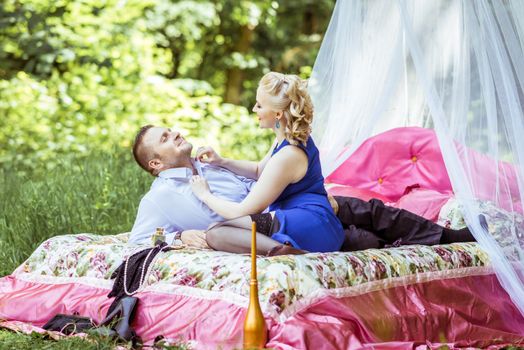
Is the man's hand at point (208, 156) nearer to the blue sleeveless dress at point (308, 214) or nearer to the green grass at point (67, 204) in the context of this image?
the blue sleeveless dress at point (308, 214)

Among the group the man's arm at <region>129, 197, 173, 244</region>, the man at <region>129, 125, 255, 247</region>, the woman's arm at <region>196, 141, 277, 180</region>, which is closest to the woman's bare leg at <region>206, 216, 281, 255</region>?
the man at <region>129, 125, 255, 247</region>

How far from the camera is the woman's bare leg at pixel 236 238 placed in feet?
10.7

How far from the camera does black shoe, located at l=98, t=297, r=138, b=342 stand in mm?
3131

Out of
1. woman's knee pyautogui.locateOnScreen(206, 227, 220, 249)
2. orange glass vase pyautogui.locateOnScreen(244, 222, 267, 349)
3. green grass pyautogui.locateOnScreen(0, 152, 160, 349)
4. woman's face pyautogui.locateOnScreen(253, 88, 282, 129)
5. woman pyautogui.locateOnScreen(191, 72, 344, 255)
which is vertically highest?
woman's face pyautogui.locateOnScreen(253, 88, 282, 129)

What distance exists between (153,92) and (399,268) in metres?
5.87

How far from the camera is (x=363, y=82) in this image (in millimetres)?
4578

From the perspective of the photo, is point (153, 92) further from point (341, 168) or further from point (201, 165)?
point (201, 165)

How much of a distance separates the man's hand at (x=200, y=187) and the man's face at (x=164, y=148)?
8.2 inches

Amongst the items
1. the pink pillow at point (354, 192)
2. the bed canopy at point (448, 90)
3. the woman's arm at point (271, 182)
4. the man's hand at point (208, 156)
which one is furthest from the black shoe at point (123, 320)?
the pink pillow at point (354, 192)

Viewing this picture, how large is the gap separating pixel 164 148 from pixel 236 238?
2.06 feet

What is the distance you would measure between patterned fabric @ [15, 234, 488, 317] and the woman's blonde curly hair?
0.51m

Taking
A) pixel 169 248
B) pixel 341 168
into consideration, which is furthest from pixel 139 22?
pixel 169 248

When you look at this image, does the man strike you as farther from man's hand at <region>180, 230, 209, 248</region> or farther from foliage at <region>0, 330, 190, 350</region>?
foliage at <region>0, 330, 190, 350</region>

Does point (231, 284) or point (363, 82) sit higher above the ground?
point (363, 82)
